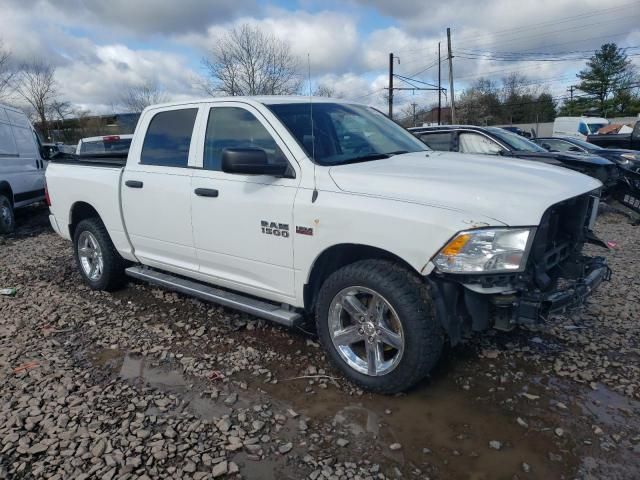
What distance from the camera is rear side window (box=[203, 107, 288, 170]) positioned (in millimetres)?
3553

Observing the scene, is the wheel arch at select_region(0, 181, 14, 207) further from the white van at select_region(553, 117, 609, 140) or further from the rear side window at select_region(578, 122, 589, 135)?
the rear side window at select_region(578, 122, 589, 135)

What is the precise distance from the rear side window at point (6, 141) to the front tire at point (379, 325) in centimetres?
833

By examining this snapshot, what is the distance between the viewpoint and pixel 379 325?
3.09 m

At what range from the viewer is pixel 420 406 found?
3.05m

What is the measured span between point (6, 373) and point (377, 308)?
279cm

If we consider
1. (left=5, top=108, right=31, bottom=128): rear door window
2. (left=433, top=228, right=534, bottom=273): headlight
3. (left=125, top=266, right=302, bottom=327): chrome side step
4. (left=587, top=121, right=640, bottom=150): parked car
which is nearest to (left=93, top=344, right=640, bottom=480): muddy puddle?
(left=125, top=266, right=302, bottom=327): chrome side step

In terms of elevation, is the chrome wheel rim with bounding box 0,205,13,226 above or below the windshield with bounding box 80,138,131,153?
below

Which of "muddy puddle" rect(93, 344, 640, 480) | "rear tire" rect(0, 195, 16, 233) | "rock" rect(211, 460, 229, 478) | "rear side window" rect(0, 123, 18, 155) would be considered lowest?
"muddy puddle" rect(93, 344, 640, 480)

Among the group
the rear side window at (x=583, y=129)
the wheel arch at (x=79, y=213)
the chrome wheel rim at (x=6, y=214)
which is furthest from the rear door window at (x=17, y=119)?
the rear side window at (x=583, y=129)

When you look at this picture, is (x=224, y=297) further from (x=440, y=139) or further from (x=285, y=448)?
(x=440, y=139)

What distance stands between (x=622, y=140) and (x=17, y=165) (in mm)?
17214

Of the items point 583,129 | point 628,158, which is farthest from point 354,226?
point 583,129

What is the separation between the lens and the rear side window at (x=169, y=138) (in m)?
4.11

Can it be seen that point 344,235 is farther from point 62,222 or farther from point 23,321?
point 62,222
